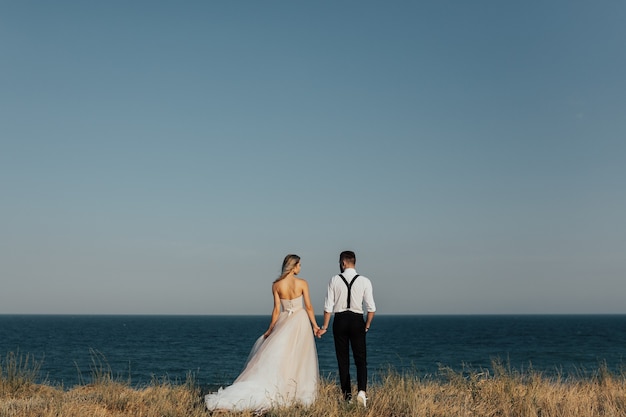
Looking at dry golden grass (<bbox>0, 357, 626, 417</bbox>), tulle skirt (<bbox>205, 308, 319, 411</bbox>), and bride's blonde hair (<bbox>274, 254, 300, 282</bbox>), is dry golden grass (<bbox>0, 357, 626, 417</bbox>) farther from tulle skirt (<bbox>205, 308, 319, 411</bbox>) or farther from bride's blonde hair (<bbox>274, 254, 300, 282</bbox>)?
bride's blonde hair (<bbox>274, 254, 300, 282</bbox>)

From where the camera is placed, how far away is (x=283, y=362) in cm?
960

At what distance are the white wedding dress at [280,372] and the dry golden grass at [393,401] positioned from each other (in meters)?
0.22

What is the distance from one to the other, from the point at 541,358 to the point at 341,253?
175ft

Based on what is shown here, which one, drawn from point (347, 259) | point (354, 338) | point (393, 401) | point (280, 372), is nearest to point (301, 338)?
point (280, 372)

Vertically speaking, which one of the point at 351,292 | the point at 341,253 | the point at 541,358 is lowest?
the point at 541,358

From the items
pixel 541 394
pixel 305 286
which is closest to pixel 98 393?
pixel 305 286

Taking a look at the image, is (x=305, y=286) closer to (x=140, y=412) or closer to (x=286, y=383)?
(x=286, y=383)

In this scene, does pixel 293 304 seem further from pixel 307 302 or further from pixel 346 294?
pixel 346 294

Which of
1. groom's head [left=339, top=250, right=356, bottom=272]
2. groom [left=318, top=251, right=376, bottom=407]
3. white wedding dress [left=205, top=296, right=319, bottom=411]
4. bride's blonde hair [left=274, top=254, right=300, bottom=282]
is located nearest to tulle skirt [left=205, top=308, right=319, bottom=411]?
→ white wedding dress [left=205, top=296, right=319, bottom=411]

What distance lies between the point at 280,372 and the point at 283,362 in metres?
0.17

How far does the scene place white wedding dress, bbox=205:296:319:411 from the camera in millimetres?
8953

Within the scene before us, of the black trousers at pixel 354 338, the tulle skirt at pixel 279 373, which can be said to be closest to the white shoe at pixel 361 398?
the black trousers at pixel 354 338

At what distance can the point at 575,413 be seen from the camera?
28.7 feet

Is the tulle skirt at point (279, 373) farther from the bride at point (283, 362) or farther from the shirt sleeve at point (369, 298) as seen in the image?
the shirt sleeve at point (369, 298)
